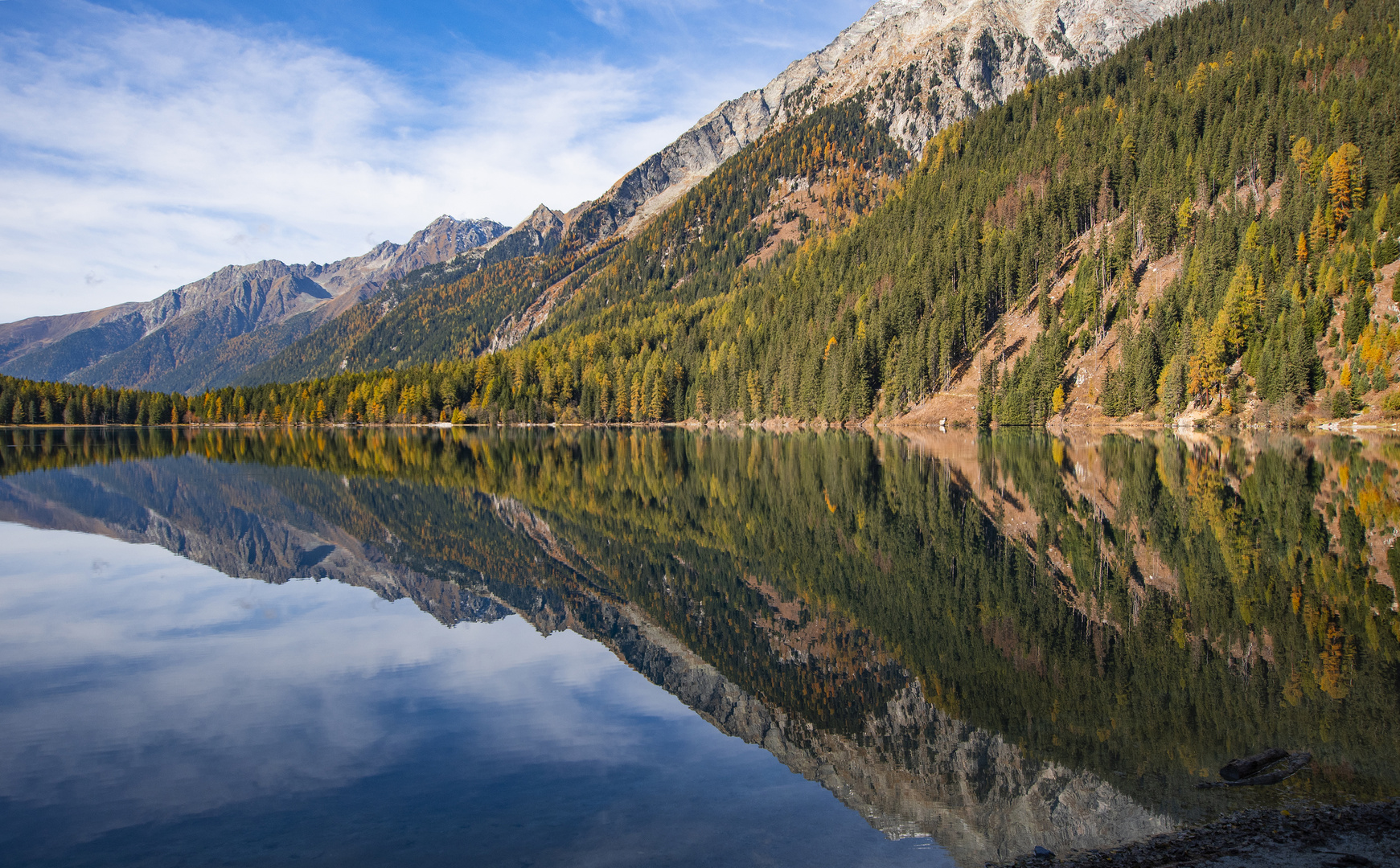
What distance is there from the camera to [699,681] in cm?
1414

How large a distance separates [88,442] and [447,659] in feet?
403

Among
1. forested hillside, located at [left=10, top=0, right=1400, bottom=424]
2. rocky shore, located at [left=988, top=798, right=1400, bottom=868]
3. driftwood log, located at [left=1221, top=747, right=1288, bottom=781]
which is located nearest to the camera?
rocky shore, located at [left=988, top=798, right=1400, bottom=868]

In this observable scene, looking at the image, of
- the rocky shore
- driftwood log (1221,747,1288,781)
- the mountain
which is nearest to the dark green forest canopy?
driftwood log (1221,747,1288,781)

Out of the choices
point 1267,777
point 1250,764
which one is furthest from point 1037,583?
point 1267,777

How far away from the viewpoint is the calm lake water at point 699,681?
29.5ft

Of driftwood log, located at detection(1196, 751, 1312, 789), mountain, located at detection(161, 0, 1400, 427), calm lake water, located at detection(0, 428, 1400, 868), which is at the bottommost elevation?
calm lake water, located at detection(0, 428, 1400, 868)

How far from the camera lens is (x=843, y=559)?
22.8 metres

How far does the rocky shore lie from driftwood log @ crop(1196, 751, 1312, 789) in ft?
2.10

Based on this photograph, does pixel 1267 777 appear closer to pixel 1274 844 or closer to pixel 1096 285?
pixel 1274 844

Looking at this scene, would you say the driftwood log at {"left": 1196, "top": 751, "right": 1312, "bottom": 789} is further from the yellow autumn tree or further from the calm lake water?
the yellow autumn tree

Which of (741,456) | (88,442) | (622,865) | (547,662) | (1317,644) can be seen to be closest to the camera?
(622,865)

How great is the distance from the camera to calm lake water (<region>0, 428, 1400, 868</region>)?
29.5 ft

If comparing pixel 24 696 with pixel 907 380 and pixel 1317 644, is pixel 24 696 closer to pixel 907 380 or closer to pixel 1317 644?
pixel 1317 644

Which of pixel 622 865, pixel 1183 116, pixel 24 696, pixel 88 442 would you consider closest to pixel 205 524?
pixel 24 696
